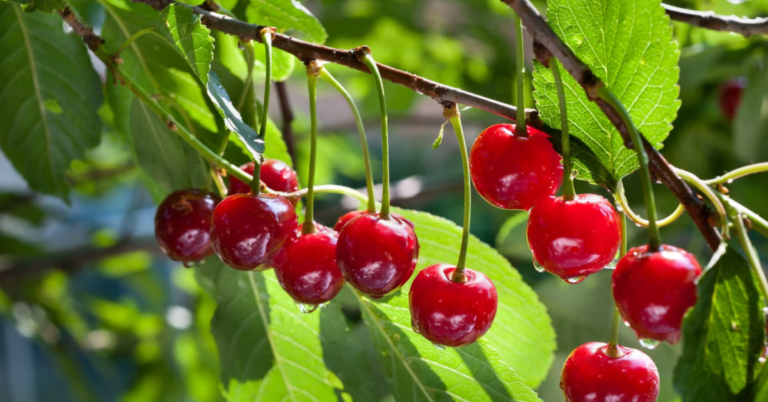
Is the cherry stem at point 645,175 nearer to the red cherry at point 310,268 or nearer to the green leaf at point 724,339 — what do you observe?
the green leaf at point 724,339

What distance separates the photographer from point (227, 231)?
500mm

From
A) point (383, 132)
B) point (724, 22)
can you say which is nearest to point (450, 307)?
point (383, 132)

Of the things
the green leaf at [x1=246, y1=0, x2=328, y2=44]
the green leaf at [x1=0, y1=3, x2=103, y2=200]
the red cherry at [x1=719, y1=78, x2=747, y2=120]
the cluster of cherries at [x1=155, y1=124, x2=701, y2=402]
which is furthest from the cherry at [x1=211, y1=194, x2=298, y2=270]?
the red cherry at [x1=719, y1=78, x2=747, y2=120]

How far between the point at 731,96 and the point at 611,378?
1021 millimetres

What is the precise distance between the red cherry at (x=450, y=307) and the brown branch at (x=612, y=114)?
15 centimetres

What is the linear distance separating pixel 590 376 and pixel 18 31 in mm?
669

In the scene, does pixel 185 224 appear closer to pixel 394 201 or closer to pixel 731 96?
pixel 394 201

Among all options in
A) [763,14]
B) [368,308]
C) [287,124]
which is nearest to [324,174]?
[287,124]

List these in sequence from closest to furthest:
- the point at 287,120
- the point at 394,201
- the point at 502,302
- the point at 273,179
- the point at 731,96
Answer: the point at 273,179 → the point at 502,302 → the point at 287,120 → the point at 731,96 → the point at 394,201

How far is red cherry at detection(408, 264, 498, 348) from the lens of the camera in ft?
1.59

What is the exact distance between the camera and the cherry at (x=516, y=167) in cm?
49

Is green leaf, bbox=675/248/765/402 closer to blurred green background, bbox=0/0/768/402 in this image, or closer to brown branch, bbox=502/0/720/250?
brown branch, bbox=502/0/720/250

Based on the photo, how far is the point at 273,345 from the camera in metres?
0.69

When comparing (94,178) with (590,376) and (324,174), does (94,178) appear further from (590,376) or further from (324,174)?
(590,376)
